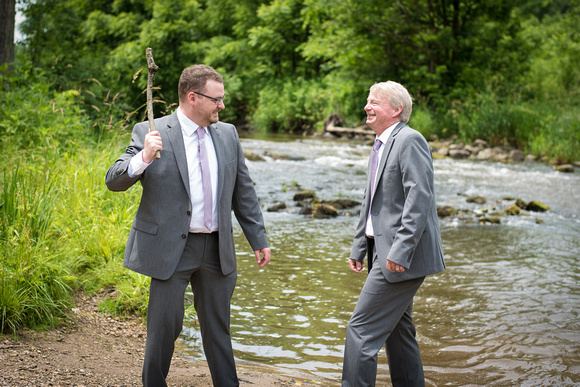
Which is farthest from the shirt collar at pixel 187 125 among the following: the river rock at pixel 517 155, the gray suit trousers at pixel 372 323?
the river rock at pixel 517 155

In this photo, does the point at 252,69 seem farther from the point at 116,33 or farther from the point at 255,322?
the point at 255,322

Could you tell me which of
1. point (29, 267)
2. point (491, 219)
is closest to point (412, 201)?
point (29, 267)

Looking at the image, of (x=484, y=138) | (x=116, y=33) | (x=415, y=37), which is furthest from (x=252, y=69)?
(x=484, y=138)

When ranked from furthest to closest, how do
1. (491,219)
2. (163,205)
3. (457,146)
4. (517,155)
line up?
(457,146), (517,155), (491,219), (163,205)

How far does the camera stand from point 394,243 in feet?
10.0

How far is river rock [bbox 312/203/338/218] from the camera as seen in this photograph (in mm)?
10250

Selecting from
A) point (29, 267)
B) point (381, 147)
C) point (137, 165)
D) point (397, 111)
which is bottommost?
point (29, 267)

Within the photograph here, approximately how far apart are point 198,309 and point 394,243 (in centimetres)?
115

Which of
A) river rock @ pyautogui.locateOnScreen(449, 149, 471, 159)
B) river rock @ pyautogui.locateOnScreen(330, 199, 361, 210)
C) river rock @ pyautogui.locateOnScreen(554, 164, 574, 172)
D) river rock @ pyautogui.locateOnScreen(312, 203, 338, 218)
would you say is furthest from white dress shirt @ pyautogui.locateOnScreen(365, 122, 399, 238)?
river rock @ pyautogui.locateOnScreen(449, 149, 471, 159)

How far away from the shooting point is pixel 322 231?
29.7 feet

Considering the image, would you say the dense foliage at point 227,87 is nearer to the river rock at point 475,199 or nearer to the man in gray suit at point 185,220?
the man in gray suit at point 185,220

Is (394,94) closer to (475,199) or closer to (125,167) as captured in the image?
(125,167)

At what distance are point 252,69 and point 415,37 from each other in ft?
40.0

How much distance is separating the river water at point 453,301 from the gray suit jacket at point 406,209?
52.5 inches
